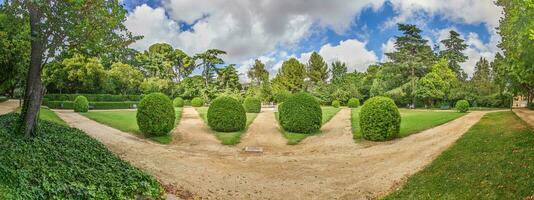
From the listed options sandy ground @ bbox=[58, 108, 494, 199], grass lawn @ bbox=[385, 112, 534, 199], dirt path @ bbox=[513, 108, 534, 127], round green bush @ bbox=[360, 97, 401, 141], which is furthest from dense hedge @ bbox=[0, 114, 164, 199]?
dirt path @ bbox=[513, 108, 534, 127]

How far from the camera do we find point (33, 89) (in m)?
9.28

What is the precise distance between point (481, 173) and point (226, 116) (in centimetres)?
1296

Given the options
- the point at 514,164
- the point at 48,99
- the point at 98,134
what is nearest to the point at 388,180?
the point at 514,164

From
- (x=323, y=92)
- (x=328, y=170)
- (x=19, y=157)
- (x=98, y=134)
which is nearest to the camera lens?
(x=19, y=157)

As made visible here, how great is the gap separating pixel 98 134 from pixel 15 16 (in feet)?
23.0

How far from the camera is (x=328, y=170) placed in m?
11.1

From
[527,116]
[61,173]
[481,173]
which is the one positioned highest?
[527,116]

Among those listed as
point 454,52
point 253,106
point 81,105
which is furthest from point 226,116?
point 454,52

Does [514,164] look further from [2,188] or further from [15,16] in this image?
[15,16]

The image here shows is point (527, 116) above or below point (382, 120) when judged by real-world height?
above

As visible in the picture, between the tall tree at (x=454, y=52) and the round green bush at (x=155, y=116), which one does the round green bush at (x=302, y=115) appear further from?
the tall tree at (x=454, y=52)

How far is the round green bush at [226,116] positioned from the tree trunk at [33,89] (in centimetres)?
1015

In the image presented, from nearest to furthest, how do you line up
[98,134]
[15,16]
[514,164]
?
[514,164]
[15,16]
[98,134]

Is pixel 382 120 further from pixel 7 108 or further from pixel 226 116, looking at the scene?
pixel 7 108
